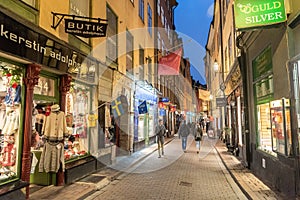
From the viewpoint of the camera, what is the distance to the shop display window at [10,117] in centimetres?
605

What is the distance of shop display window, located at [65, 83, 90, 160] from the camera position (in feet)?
29.0

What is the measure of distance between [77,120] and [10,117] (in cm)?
336

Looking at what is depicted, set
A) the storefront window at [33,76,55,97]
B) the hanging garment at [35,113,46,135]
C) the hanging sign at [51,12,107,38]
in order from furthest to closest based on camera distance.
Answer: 1. the hanging garment at [35,113,46,135]
2. the hanging sign at [51,12,107,38]
3. the storefront window at [33,76,55,97]

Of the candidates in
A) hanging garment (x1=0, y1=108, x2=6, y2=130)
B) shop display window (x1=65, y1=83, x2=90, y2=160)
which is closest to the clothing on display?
shop display window (x1=65, y1=83, x2=90, y2=160)

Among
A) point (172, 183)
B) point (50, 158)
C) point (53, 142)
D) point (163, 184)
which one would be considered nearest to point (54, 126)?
point (53, 142)

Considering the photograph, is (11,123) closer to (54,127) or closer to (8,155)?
(8,155)

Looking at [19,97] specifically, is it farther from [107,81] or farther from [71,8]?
[107,81]

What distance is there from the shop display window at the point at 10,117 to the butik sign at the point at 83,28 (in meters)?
2.00

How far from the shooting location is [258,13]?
6629 mm

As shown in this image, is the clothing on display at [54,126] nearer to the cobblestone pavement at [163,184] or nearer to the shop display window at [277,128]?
the cobblestone pavement at [163,184]

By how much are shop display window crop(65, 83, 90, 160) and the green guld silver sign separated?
5.71 metres

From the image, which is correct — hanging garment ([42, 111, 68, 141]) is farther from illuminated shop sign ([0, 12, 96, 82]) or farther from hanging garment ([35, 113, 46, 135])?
illuminated shop sign ([0, 12, 96, 82])

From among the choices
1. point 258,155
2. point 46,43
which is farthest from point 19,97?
point 258,155

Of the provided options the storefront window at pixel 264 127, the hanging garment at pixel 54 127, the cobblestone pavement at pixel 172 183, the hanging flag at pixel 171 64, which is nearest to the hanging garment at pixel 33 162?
the hanging garment at pixel 54 127
